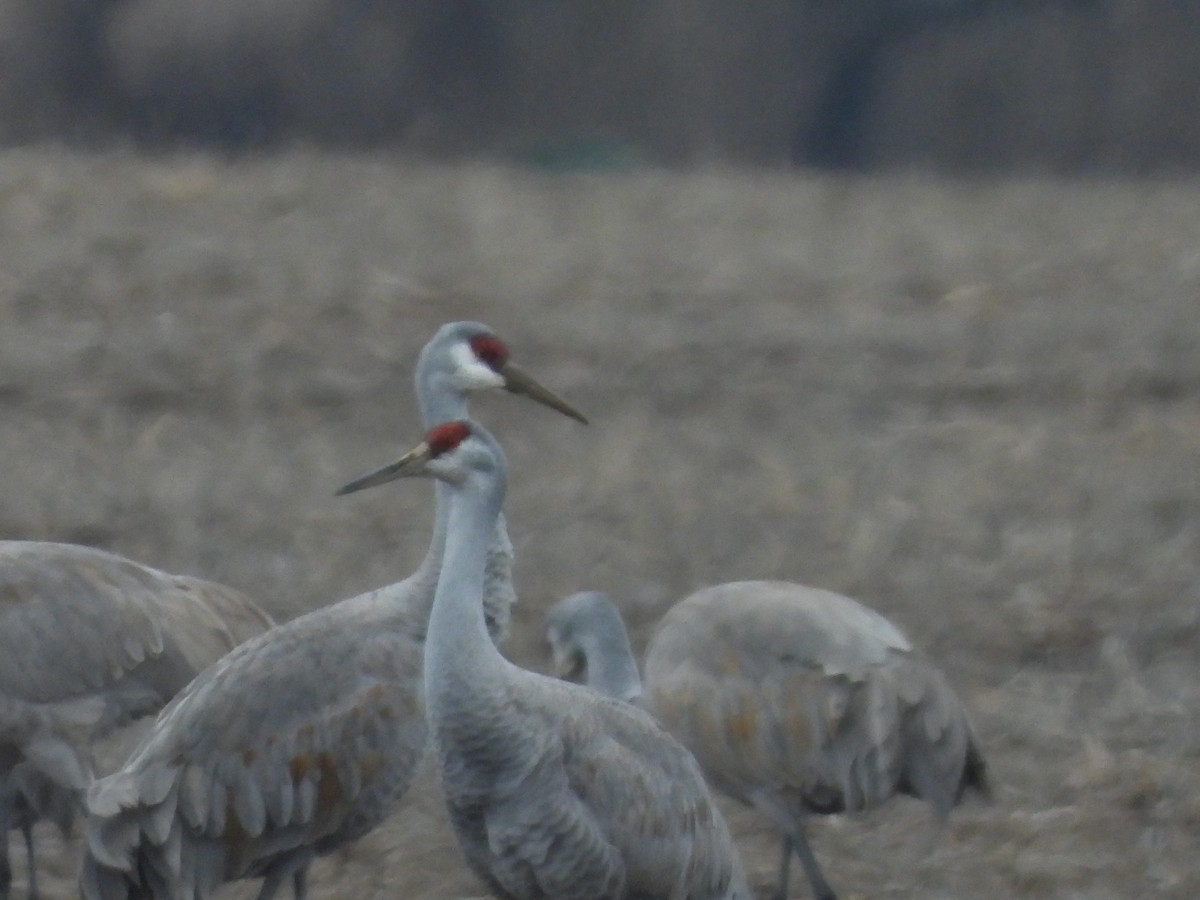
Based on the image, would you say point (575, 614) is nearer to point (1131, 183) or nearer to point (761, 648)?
point (761, 648)

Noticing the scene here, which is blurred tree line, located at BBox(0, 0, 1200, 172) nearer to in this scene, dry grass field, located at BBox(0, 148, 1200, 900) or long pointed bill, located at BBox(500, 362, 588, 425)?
dry grass field, located at BBox(0, 148, 1200, 900)

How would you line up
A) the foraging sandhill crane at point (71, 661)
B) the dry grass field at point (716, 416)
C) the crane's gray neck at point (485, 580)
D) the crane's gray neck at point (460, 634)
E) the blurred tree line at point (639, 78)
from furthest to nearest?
the blurred tree line at point (639, 78) < the dry grass field at point (716, 416) < the foraging sandhill crane at point (71, 661) < the crane's gray neck at point (485, 580) < the crane's gray neck at point (460, 634)

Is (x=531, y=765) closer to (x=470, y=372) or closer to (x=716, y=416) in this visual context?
(x=470, y=372)

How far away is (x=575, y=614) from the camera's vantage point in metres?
5.72

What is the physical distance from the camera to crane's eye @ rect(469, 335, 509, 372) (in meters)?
5.64

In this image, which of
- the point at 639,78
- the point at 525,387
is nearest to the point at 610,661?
the point at 525,387

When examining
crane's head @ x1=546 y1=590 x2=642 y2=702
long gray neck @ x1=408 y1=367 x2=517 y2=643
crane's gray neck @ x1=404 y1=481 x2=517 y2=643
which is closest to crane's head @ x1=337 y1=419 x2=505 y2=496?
long gray neck @ x1=408 y1=367 x2=517 y2=643

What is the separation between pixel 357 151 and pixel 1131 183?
13.0 feet

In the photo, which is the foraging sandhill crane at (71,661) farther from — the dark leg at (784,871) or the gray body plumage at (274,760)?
the dark leg at (784,871)

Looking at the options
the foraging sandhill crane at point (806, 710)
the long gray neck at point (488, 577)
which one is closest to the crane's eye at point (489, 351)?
the long gray neck at point (488, 577)

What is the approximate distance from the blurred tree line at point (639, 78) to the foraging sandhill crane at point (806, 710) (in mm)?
8245

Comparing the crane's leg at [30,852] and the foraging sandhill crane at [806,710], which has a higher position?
the foraging sandhill crane at [806,710]

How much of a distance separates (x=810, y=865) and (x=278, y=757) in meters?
1.14

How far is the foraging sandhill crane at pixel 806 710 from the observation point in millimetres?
5199
